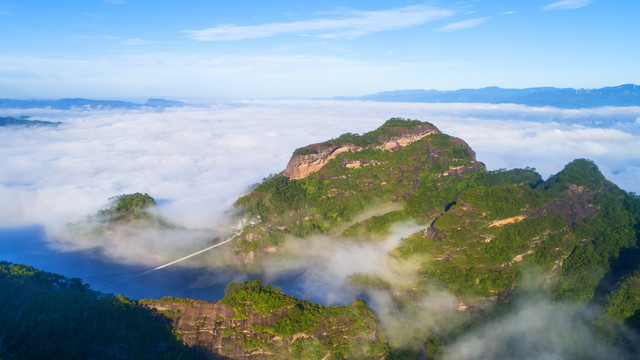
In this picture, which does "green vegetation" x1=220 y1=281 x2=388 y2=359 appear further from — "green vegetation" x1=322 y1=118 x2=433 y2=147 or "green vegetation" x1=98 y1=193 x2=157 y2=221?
"green vegetation" x1=322 y1=118 x2=433 y2=147

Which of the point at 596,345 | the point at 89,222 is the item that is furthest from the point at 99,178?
the point at 596,345

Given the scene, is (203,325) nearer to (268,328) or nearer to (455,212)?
(268,328)

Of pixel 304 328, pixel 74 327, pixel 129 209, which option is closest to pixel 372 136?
pixel 304 328

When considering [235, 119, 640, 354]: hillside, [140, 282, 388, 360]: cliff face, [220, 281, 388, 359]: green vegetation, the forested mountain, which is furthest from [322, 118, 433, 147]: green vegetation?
[140, 282, 388, 360]: cliff face

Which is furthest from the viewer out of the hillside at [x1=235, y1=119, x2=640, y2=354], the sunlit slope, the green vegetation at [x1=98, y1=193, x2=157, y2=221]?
the green vegetation at [x1=98, y1=193, x2=157, y2=221]

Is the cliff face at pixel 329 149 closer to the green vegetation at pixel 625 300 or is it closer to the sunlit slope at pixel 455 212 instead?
the sunlit slope at pixel 455 212

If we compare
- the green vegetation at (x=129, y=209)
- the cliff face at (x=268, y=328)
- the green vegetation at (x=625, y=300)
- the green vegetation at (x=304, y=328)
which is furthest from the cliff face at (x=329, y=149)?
the green vegetation at (x=625, y=300)
